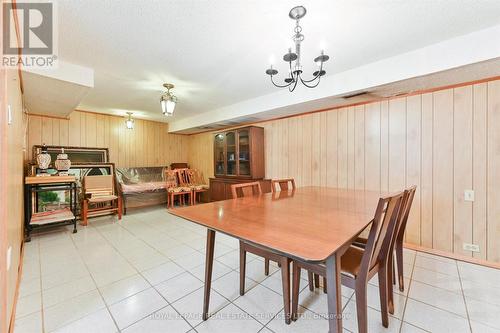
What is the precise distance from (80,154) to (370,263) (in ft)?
18.3

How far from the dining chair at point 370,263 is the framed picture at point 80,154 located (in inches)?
201

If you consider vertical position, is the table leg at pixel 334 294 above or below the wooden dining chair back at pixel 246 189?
below

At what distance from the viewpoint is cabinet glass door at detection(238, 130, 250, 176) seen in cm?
424

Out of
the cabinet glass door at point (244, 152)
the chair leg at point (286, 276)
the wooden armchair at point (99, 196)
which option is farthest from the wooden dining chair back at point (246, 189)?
the wooden armchair at point (99, 196)

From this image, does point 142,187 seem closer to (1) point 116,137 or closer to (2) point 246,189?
(1) point 116,137

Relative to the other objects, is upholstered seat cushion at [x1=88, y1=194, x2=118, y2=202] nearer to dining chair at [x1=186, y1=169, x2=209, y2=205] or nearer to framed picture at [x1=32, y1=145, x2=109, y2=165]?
framed picture at [x1=32, y1=145, x2=109, y2=165]

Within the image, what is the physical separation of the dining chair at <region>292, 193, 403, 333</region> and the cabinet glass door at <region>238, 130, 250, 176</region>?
9.69ft

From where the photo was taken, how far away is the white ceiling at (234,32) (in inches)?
59.2

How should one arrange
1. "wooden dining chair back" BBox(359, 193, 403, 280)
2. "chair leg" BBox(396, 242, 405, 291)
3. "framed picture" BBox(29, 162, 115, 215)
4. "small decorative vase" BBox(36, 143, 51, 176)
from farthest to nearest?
"framed picture" BBox(29, 162, 115, 215), "small decorative vase" BBox(36, 143, 51, 176), "chair leg" BBox(396, 242, 405, 291), "wooden dining chair back" BBox(359, 193, 403, 280)

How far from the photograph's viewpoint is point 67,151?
4.31m

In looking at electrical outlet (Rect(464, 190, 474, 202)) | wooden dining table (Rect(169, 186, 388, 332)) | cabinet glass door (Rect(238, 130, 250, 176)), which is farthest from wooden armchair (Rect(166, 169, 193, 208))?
electrical outlet (Rect(464, 190, 474, 202))

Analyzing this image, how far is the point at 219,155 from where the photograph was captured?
16.1ft

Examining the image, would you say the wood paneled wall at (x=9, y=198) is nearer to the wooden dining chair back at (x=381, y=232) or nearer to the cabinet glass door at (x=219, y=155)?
the wooden dining chair back at (x=381, y=232)

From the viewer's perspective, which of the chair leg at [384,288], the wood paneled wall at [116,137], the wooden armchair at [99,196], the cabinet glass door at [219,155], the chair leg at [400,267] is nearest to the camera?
the chair leg at [384,288]
